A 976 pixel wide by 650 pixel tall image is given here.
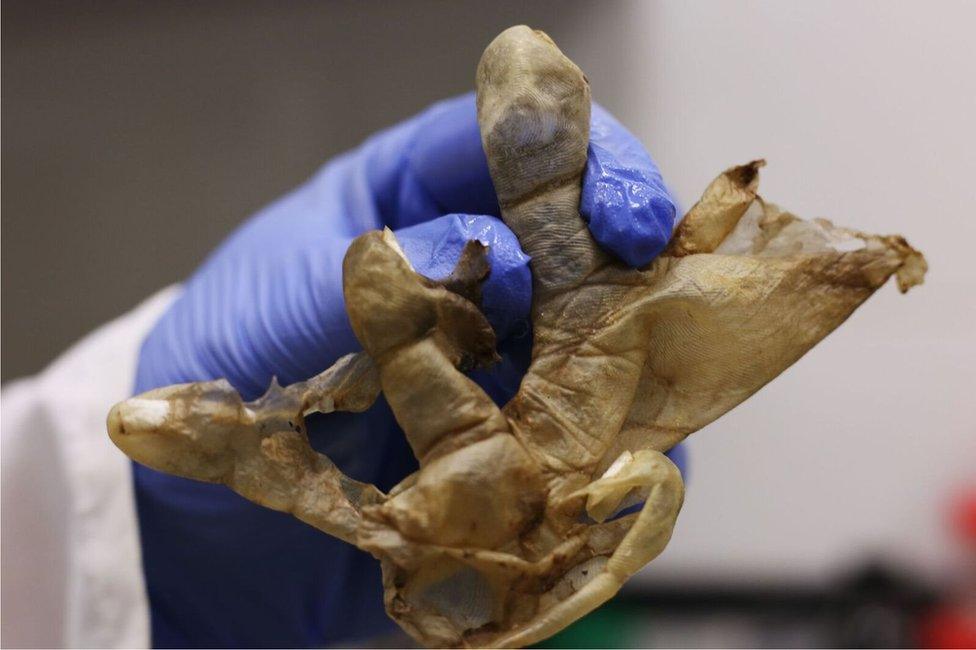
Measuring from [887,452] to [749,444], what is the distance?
0.77ft

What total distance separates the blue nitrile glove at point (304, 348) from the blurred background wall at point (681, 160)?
0.26 m

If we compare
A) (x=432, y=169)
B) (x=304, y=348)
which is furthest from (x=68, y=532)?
(x=432, y=169)

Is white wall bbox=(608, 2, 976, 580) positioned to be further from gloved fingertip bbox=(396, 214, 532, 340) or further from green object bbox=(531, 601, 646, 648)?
gloved fingertip bbox=(396, 214, 532, 340)

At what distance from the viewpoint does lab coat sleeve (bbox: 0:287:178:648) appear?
3.22 ft

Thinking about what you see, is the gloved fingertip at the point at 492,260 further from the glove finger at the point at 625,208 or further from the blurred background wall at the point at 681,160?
the blurred background wall at the point at 681,160

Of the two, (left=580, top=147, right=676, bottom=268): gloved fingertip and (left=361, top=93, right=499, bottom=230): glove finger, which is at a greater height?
(left=580, top=147, right=676, bottom=268): gloved fingertip

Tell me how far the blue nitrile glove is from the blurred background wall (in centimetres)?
26

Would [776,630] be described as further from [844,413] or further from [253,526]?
[253,526]

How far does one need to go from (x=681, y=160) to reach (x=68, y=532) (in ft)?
3.03

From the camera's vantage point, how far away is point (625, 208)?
0.62 metres

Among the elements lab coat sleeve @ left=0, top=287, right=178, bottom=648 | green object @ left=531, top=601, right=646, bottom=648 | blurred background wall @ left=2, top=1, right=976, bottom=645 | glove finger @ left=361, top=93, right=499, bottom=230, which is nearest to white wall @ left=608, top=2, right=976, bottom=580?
blurred background wall @ left=2, top=1, right=976, bottom=645

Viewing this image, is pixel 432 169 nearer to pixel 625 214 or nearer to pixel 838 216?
pixel 625 214

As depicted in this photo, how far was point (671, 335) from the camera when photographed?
0.63 metres

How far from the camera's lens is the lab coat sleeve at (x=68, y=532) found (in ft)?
3.22
